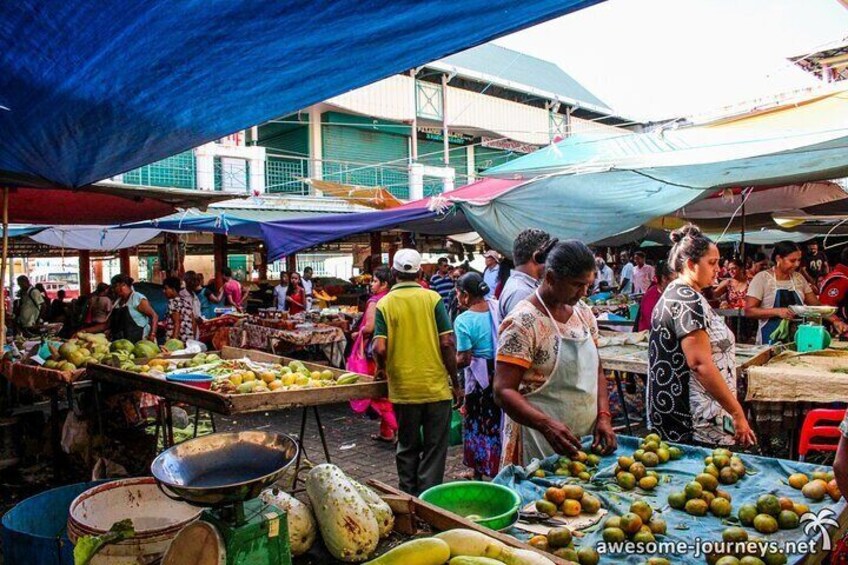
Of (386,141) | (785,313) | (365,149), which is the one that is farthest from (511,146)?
(785,313)

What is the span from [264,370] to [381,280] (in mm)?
1868

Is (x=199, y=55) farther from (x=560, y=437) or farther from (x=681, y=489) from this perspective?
(x=681, y=489)

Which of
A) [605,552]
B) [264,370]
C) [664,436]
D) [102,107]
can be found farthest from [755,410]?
[102,107]

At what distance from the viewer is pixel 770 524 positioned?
200 cm

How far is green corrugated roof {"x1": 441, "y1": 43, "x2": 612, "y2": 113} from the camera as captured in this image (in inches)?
1044

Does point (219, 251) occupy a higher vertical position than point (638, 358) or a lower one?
higher

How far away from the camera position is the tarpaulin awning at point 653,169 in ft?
17.1

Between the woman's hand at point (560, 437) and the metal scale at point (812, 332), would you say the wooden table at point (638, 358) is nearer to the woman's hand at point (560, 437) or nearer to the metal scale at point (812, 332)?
the metal scale at point (812, 332)

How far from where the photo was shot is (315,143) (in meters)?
21.2

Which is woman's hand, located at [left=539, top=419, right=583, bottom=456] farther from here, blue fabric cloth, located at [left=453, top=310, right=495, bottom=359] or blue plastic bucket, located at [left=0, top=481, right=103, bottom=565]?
blue plastic bucket, located at [left=0, top=481, right=103, bottom=565]

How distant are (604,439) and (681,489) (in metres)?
0.48

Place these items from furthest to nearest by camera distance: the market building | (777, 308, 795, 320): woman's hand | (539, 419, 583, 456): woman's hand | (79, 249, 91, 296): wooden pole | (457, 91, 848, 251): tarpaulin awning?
the market building
(79, 249, 91, 296): wooden pole
(777, 308, 795, 320): woman's hand
(457, 91, 848, 251): tarpaulin awning
(539, 419, 583, 456): woman's hand

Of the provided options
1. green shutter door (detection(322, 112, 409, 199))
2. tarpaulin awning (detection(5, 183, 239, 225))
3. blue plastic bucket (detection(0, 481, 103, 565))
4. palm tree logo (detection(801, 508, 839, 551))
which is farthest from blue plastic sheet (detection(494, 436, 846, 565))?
green shutter door (detection(322, 112, 409, 199))

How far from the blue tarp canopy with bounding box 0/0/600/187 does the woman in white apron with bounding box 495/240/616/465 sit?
1.10m
